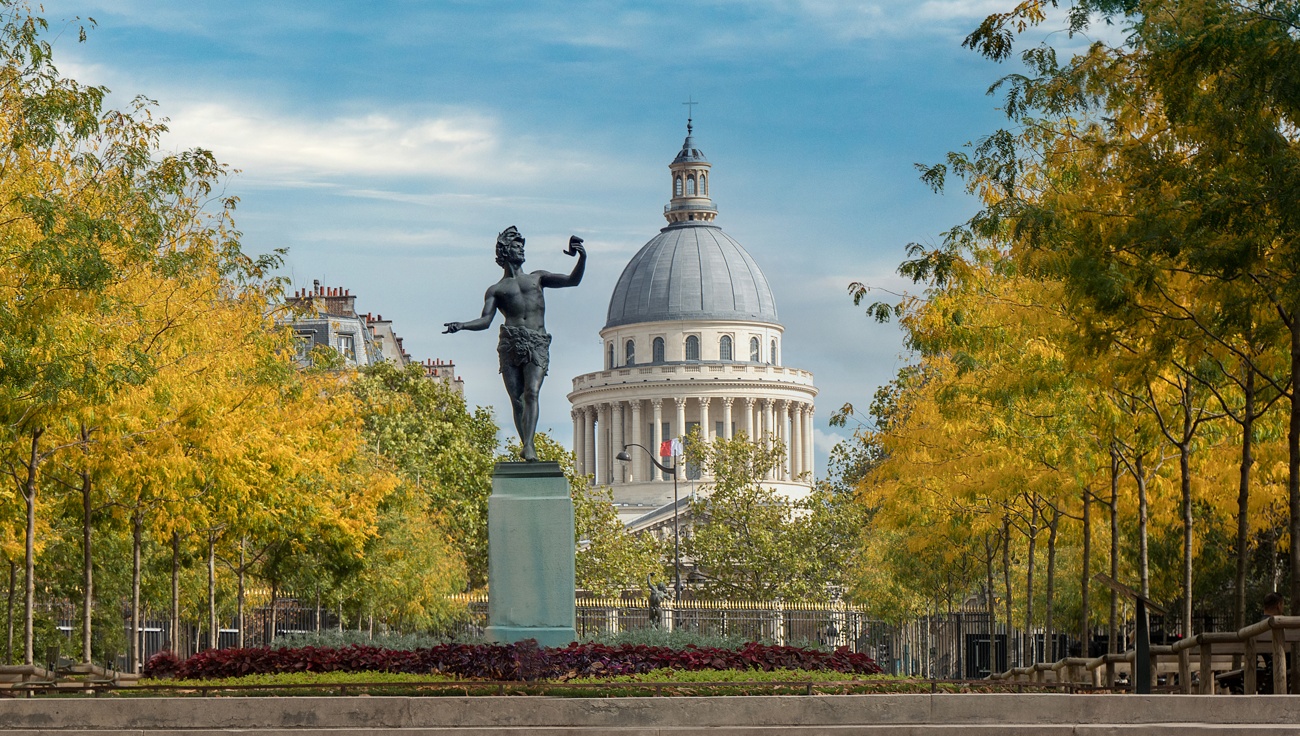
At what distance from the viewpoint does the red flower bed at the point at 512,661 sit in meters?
17.7

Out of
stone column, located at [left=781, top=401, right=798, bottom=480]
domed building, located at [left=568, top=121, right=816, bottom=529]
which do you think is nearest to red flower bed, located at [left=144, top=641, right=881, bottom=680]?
domed building, located at [left=568, top=121, right=816, bottom=529]

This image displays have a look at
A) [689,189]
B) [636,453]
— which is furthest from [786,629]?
Result: [689,189]

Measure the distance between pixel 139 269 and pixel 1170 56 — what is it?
Answer: 51.1 ft

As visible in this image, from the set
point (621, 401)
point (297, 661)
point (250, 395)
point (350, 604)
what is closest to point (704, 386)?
point (621, 401)

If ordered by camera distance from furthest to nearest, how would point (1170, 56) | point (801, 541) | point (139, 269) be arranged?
1. point (801, 541)
2. point (139, 269)
3. point (1170, 56)

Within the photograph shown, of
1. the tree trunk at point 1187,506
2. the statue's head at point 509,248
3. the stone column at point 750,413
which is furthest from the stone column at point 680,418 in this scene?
the statue's head at point 509,248

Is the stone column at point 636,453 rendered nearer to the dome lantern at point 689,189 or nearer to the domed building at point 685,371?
the domed building at point 685,371

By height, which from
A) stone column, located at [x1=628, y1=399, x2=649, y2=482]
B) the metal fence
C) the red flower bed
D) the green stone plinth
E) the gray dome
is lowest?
the metal fence

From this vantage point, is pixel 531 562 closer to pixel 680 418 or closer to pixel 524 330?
pixel 524 330

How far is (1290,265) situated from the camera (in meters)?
17.3

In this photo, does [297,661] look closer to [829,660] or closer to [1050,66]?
[829,660]

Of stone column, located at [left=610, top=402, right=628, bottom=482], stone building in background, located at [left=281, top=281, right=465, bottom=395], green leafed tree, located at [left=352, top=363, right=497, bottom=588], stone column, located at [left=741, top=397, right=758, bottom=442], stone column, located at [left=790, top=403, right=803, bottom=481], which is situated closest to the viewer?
green leafed tree, located at [left=352, top=363, right=497, bottom=588]

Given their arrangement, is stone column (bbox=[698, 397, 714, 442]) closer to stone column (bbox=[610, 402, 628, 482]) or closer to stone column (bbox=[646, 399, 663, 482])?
stone column (bbox=[646, 399, 663, 482])

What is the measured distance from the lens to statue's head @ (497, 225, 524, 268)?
72.5 feet
